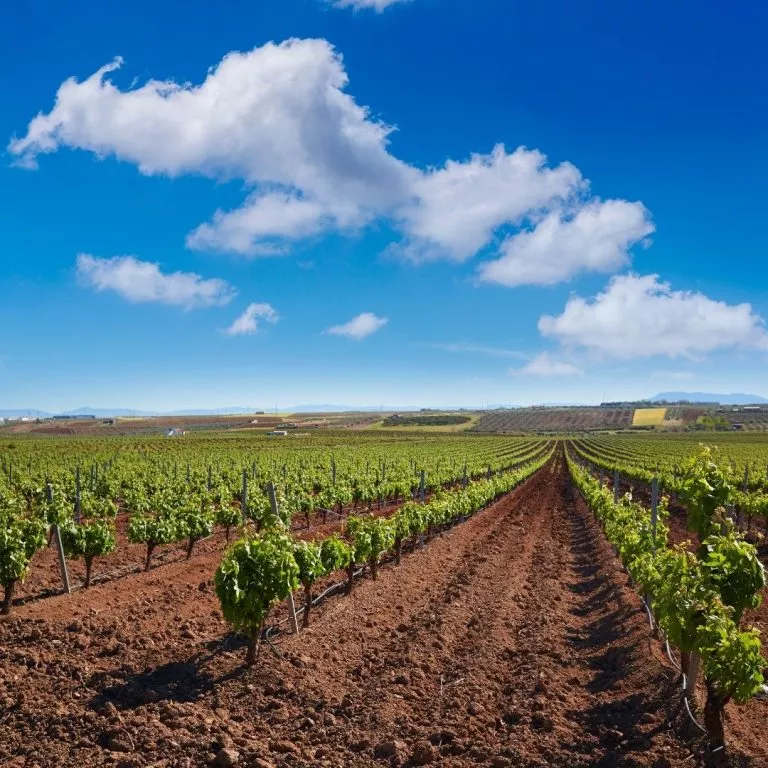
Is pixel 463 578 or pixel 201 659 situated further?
pixel 463 578

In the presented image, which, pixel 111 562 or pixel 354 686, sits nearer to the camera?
pixel 354 686

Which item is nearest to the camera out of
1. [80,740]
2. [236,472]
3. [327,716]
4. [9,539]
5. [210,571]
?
[80,740]

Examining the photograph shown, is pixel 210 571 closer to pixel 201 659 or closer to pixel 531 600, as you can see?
pixel 201 659

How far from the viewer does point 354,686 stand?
8758mm

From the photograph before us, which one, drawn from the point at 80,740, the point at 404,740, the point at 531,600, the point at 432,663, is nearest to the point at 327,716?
the point at 404,740

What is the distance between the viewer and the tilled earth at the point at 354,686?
6879mm

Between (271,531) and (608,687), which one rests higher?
(271,531)

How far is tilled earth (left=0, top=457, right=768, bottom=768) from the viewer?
6.88 meters

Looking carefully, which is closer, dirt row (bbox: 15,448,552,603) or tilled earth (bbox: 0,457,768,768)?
tilled earth (bbox: 0,457,768,768)

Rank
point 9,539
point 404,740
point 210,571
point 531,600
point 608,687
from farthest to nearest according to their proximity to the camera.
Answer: point 210,571, point 531,600, point 9,539, point 608,687, point 404,740

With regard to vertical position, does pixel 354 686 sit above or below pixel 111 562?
above

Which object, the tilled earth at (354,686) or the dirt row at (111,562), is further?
the dirt row at (111,562)

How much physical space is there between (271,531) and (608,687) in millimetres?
5943

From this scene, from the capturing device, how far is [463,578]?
600 inches
